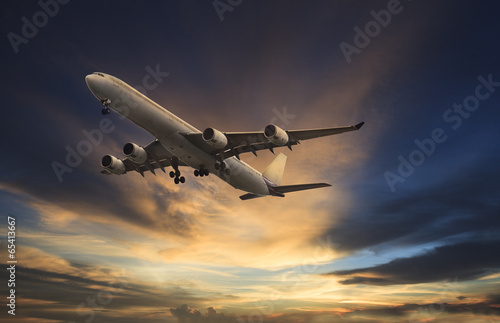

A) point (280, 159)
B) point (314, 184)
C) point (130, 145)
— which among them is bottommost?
point (314, 184)

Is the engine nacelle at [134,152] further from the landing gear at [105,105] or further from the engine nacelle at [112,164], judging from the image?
the landing gear at [105,105]

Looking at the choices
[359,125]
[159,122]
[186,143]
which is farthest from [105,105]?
[359,125]

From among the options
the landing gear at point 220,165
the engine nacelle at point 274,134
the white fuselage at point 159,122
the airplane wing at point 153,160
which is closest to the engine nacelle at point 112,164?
the airplane wing at point 153,160

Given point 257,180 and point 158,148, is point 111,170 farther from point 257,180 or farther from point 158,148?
point 257,180

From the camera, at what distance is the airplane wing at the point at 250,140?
34750 millimetres

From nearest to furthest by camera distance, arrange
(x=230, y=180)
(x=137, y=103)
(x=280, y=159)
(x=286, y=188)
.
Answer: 1. (x=137, y=103)
2. (x=230, y=180)
3. (x=286, y=188)
4. (x=280, y=159)

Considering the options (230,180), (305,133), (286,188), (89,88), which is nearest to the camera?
(89,88)

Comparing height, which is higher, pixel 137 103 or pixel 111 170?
pixel 137 103

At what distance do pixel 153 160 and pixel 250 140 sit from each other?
44.0 ft

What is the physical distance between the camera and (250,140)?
37.5 m

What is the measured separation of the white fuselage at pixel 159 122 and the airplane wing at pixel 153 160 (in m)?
4.55

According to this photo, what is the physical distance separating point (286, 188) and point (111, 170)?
70.8ft

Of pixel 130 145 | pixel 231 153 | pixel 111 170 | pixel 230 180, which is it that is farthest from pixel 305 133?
pixel 111 170

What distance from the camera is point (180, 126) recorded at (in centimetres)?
3641
